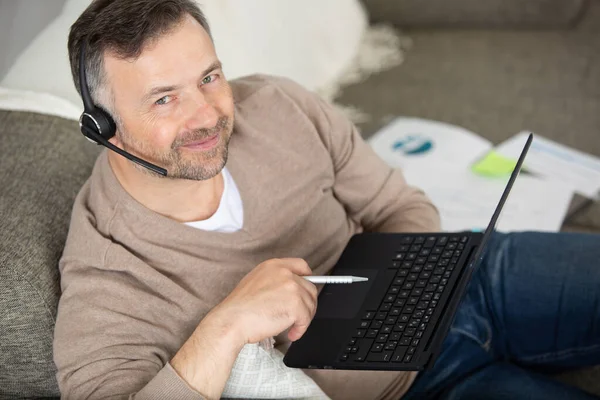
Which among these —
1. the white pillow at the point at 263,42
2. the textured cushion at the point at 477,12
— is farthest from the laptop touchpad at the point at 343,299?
the textured cushion at the point at 477,12

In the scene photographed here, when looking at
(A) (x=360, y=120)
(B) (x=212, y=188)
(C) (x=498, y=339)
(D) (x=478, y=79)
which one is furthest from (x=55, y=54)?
(D) (x=478, y=79)

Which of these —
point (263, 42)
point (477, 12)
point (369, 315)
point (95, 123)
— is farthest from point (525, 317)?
point (477, 12)

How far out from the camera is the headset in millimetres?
1179

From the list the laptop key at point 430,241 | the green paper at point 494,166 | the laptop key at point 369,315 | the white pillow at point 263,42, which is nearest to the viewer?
the laptop key at point 369,315

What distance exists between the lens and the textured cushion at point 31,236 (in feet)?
3.89

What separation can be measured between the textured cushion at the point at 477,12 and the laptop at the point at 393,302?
1156 mm

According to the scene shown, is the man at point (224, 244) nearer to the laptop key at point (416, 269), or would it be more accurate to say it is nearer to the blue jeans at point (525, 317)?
the blue jeans at point (525, 317)

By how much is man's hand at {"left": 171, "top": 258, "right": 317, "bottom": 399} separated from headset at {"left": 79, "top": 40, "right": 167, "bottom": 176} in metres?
0.24

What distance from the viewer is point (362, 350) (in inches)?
44.8

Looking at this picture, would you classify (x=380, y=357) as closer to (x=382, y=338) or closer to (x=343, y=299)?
(x=382, y=338)

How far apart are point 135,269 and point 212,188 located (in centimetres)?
21

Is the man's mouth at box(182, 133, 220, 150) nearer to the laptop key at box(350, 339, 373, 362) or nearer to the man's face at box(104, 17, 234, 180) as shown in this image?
the man's face at box(104, 17, 234, 180)

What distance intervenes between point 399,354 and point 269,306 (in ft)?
0.59

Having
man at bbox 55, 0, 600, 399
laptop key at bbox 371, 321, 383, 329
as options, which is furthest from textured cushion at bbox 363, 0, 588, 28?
laptop key at bbox 371, 321, 383, 329
